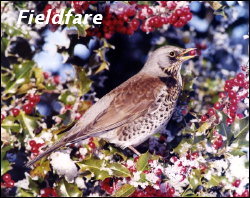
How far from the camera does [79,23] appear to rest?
3070 mm

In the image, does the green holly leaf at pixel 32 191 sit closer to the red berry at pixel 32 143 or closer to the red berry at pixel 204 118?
the red berry at pixel 32 143

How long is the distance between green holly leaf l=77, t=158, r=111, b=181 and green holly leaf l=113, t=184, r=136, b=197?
0.13m

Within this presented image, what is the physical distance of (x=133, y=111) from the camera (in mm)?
3314

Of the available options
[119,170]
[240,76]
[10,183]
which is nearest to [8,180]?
[10,183]

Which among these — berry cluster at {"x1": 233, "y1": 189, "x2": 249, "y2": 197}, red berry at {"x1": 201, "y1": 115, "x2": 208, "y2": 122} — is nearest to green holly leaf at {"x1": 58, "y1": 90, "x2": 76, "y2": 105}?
red berry at {"x1": 201, "y1": 115, "x2": 208, "y2": 122}

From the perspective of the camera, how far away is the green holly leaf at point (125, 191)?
274cm

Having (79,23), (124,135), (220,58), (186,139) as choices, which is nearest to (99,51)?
(79,23)

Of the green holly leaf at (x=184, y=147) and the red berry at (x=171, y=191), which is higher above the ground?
the green holly leaf at (x=184, y=147)

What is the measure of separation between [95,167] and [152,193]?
0.41 metres

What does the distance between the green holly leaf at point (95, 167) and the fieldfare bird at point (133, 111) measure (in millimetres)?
259

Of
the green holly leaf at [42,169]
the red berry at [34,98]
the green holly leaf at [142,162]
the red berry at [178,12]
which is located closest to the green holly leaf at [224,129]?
the green holly leaf at [142,162]

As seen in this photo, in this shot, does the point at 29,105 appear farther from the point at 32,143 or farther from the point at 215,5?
the point at 215,5

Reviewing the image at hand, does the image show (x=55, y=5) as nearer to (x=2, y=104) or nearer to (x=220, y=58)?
(x=2, y=104)

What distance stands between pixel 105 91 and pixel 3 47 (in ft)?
2.65
